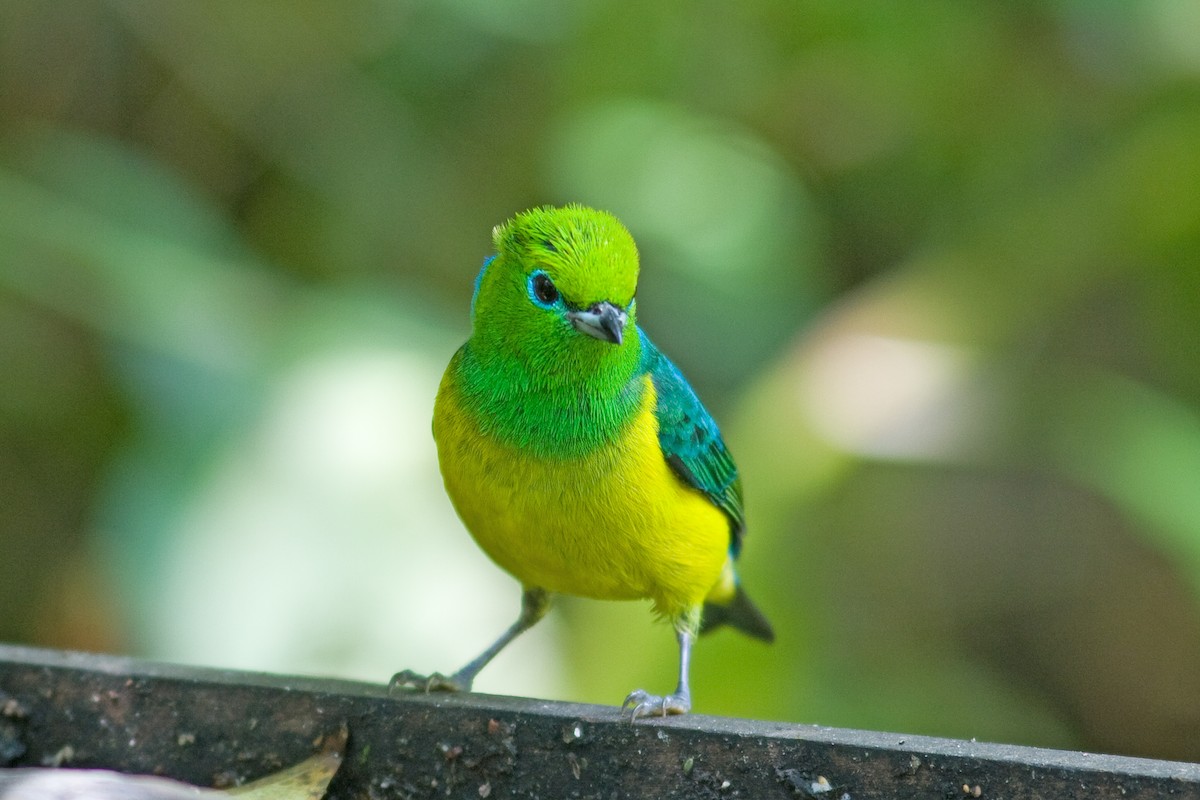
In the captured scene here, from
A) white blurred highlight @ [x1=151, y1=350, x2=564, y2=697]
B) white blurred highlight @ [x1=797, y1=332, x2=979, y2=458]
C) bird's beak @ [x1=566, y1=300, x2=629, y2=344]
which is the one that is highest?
Answer: bird's beak @ [x1=566, y1=300, x2=629, y2=344]

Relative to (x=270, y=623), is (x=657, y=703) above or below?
above

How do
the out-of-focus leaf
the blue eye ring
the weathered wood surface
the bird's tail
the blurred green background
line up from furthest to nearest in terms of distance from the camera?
the blurred green background
the bird's tail
the blue eye ring
the weathered wood surface
the out-of-focus leaf

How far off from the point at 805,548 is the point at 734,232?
126cm

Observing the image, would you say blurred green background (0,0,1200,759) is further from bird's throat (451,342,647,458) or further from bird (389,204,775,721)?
bird's throat (451,342,647,458)

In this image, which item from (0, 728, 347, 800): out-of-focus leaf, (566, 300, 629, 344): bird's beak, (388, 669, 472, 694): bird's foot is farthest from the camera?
(388, 669, 472, 694): bird's foot

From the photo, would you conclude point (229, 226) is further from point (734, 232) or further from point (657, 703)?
point (657, 703)

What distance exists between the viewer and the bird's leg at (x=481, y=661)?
283 cm

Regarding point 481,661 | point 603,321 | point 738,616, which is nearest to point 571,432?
point 603,321

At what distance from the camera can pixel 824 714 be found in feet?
14.2

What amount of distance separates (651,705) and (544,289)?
0.81 metres

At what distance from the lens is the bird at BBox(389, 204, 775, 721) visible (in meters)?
2.56

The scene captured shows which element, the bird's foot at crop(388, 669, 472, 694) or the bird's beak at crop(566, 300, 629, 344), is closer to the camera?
the bird's beak at crop(566, 300, 629, 344)

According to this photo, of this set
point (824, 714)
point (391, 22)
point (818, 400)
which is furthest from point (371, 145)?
point (824, 714)

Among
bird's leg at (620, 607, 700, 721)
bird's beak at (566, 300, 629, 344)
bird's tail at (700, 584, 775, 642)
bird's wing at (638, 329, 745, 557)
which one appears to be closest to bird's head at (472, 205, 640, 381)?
bird's beak at (566, 300, 629, 344)
